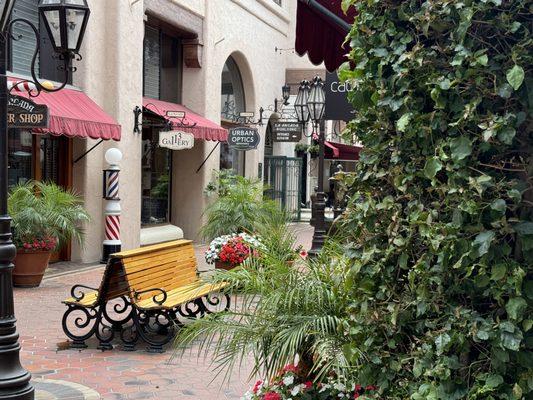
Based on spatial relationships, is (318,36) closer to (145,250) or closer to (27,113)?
(145,250)

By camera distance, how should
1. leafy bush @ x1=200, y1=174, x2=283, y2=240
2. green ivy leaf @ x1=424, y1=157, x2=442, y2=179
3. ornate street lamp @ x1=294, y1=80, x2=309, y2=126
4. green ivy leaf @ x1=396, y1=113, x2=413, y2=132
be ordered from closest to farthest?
green ivy leaf @ x1=424, y1=157, x2=442, y2=179 < green ivy leaf @ x1=396, y1=113, x2=413, y2=132 < leafy bush @ x1=200, y1=174, x2=283, y2=240 < ornate street lamp @ x1=294, y1=80, x2=309, y2=126

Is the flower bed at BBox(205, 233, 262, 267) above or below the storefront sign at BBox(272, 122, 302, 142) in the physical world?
below

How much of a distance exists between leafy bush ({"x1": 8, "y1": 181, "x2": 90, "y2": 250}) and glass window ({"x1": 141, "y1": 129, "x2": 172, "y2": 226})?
6354mm

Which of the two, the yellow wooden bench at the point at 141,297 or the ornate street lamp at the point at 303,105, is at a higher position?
the ornate street lamp at the point at 303,105

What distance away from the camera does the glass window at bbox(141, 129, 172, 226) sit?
699 inches

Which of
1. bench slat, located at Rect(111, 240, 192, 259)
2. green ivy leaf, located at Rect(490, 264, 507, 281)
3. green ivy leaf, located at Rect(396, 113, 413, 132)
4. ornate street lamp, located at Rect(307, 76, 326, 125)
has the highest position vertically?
ornate street lamp, located at Rect(307, 76, 326, 125)

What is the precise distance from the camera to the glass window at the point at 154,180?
17.8 metres

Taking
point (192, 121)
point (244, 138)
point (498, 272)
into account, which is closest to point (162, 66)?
point (192, 121)

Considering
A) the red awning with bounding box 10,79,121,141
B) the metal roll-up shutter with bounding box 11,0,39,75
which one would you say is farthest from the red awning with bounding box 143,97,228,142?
the metal roll-up shutter with bounding box 11,0,39,75

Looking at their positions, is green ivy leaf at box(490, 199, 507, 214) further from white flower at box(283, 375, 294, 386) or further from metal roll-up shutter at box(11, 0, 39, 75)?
metal roll-up shutter at box(11, 0, 39, 75)

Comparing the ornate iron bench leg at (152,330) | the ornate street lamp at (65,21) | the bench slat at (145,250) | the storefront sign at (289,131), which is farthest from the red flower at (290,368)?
the storefront sign at (289,131)

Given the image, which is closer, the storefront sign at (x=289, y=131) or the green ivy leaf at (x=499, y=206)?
the green ivy leaf at (x=499, y=206)

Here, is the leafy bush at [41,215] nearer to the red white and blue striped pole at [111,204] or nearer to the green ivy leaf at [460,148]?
the red white and blue striped pole at [111,204]

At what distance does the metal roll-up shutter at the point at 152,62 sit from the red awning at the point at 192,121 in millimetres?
421
